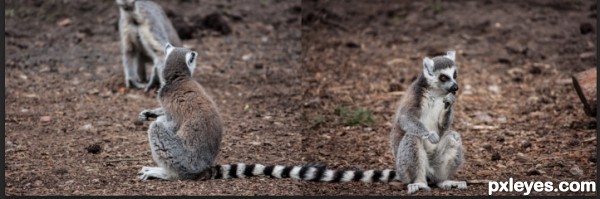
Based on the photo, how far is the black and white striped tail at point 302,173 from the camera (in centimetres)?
727

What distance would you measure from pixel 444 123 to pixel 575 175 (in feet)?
4.36

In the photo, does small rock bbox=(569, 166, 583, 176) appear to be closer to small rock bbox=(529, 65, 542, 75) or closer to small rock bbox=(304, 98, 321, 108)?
small rock bbox=(304, 98, 321, 108)

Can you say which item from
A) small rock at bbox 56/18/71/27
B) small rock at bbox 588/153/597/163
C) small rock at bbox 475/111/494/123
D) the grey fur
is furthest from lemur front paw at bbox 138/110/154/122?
small rock at bbox 56/18/71/27

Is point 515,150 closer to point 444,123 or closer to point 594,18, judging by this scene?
point 444,123

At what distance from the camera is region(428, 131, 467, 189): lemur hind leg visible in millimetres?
7305

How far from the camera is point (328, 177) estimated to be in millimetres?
7340

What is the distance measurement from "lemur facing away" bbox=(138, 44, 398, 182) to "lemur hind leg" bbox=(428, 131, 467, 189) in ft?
1.12

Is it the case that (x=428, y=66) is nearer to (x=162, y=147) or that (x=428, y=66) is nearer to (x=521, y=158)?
(x=521, y=158)

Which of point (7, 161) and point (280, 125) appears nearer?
point (7, 161)

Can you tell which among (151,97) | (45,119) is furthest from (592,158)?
(45,119)

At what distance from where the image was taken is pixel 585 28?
43.4 ft

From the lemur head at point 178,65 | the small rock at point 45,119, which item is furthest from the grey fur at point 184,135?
the small rock at point 45,119

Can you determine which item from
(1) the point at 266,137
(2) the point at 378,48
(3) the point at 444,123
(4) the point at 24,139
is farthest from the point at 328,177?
(2) the point at 378,48

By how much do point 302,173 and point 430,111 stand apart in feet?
3.68
